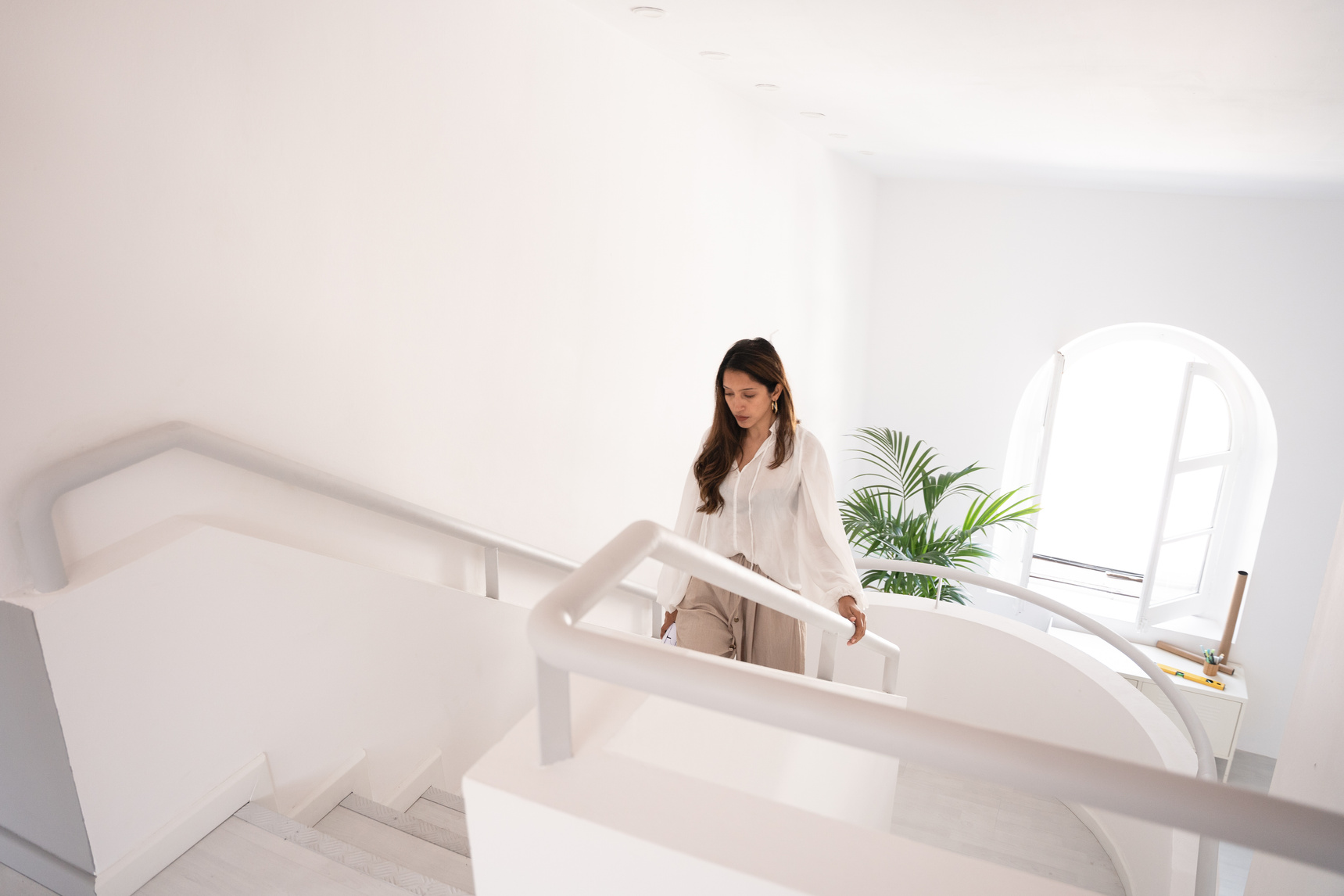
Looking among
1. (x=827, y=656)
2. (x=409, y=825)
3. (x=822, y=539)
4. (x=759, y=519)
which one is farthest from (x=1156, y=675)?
(x=409, y=825)

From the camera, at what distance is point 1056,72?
276cm

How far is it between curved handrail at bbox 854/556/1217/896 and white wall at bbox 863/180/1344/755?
277cm

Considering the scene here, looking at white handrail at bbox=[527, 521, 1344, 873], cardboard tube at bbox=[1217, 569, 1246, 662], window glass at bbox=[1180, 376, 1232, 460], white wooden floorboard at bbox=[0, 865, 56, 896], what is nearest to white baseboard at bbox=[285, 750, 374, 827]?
white wooden floorboard at bbox=[0, 865, 56, 896]

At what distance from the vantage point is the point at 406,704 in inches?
100

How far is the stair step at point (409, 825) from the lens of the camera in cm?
219

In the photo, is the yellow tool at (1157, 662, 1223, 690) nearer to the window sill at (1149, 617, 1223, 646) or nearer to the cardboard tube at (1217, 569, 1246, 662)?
the cardboard tube at (1217, 569, 1246, 662)

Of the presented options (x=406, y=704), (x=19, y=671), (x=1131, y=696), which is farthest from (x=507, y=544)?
(x=1131, y=696)

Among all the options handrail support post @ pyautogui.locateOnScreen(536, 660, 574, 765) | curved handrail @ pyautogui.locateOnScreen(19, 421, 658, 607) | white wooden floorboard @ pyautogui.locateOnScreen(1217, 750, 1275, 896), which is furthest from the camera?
white wooden floorboard @ pyautogui.locateOnScreen(1217, 750, 1275, 896)

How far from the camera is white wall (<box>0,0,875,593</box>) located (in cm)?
156

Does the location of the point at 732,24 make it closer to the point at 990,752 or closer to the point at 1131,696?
the point at 990,752

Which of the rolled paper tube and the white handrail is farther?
the rolled paper tube

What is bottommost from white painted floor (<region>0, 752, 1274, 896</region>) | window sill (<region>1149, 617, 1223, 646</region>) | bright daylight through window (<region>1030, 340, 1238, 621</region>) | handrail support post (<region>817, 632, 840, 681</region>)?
window sill (<region>1149, 617, 1223, 646</region>)

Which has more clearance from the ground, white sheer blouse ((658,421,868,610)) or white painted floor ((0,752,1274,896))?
white sheer blouse ((658,421,868,610))

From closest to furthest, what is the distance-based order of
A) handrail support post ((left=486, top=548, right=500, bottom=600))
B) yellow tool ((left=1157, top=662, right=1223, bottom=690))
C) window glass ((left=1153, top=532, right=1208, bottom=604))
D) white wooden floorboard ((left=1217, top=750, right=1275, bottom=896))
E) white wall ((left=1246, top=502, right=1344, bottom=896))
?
white wall ((left=1246, top=502, right=1344, bottom=896)), handrail support post ((left=486, top=548, right=500, bottom=600)), white wooden floorboard ((left=1217, top=750, right=1275, bottom=896)), yellow tool ((left=1157, top=662, right=1223, bottom=690)), window glass ((left=1153, top=532, right=1208, bottom=604))
